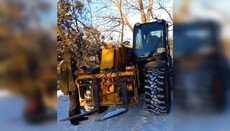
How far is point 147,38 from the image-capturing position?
5848 mm

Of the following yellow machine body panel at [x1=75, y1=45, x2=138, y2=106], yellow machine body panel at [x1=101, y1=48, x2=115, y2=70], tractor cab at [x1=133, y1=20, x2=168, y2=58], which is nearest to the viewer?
yellow machine body panel at [x1=75, y1=45, x2=138, y2=106]

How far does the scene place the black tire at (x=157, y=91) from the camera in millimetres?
4609

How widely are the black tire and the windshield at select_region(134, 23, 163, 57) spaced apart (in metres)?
1.10

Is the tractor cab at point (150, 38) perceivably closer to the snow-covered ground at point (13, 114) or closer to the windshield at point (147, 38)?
the windshield at point (147, 38)

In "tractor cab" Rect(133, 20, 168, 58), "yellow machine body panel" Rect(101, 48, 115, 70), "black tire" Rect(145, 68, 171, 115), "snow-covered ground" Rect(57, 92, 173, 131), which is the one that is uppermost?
"tractor cab" Rect(133, 20, 168, 58)

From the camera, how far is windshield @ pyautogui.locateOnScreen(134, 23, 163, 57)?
18.6 ft

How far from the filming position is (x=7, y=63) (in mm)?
1114

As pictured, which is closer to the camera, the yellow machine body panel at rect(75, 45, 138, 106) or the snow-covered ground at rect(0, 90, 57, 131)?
the snow-covered ground at rect(0, 90, 57, 131)

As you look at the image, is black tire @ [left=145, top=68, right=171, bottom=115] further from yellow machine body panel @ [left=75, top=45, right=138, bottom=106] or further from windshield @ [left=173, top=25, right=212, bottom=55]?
windshield @ [left=173, top=25, right=212, bottom=55]

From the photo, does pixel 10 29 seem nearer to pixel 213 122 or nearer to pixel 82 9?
pixel 213 122

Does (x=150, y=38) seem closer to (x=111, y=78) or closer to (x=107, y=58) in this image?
(x=107, y=58)

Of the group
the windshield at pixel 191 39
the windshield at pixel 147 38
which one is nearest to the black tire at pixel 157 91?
the windshield at pixel 147 38

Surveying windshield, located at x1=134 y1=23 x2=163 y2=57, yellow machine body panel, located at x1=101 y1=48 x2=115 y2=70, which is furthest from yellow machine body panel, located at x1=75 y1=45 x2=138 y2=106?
windshield, located at x1=134 y1=23 x2=163 y2=57

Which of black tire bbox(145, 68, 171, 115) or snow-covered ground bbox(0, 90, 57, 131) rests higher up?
snow-covered ground bbox(0, 90, 57, 131)
